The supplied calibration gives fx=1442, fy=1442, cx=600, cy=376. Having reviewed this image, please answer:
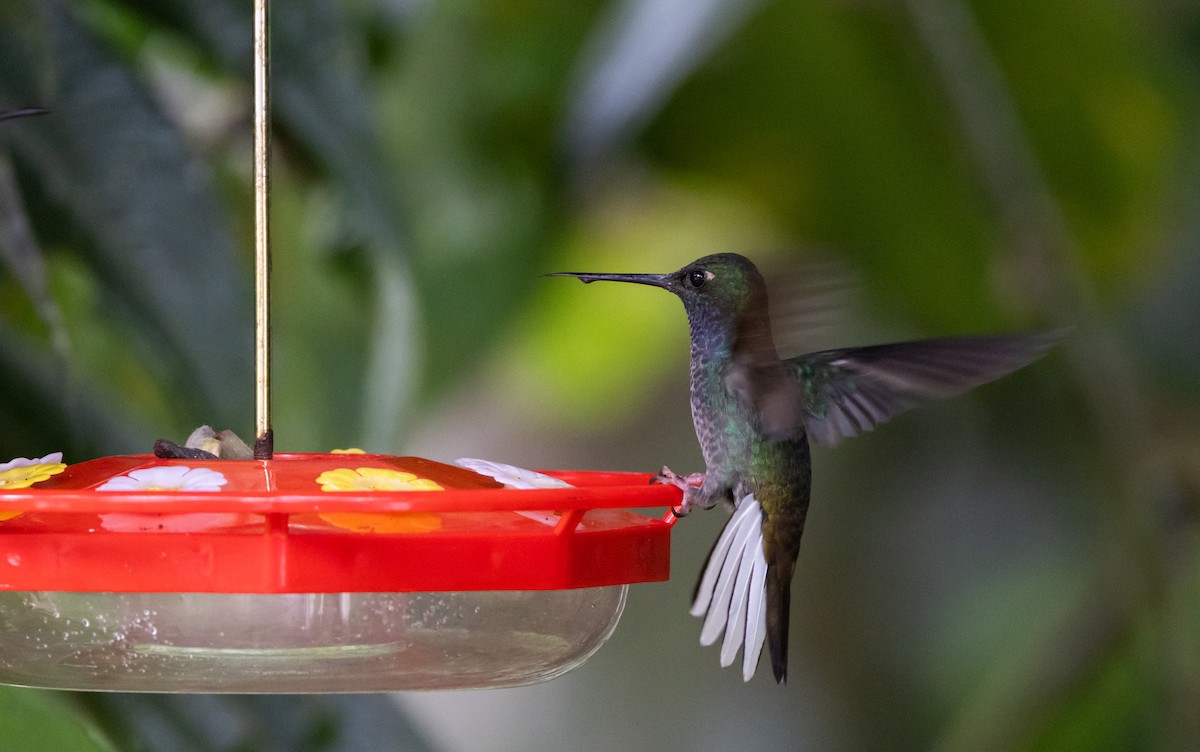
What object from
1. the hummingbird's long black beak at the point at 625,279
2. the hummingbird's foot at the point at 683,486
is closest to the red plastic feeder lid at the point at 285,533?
the hummingbird's foot at the point at 683,486

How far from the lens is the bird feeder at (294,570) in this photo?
122cm

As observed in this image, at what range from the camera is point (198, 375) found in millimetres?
2055

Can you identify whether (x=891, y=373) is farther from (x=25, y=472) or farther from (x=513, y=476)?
(x=25, y=472)

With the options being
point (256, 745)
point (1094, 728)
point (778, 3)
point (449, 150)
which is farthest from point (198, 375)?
point (1094, 728)

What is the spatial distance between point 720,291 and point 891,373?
0.82ft

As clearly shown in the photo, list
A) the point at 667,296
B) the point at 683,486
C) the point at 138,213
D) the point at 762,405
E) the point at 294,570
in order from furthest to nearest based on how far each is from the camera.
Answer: the point at 667,296 → the point at 138,213 → the point at 762,405 → the point at 683,486 → the point at 294,570

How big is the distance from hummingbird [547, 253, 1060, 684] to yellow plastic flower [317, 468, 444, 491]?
18.3 inches

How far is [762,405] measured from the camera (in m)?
1.84

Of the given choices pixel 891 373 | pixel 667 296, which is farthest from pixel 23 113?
pixel 667 296

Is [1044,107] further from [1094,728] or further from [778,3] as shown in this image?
[1094,728]

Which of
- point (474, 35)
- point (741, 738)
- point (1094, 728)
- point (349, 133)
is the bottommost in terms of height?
point (741, 738)

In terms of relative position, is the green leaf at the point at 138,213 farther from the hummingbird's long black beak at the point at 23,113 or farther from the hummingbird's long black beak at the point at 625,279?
the hummingbird's long black beak at the point at 625,279

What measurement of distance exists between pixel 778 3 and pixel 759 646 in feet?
7.20

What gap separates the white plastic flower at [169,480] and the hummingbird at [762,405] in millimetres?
601
